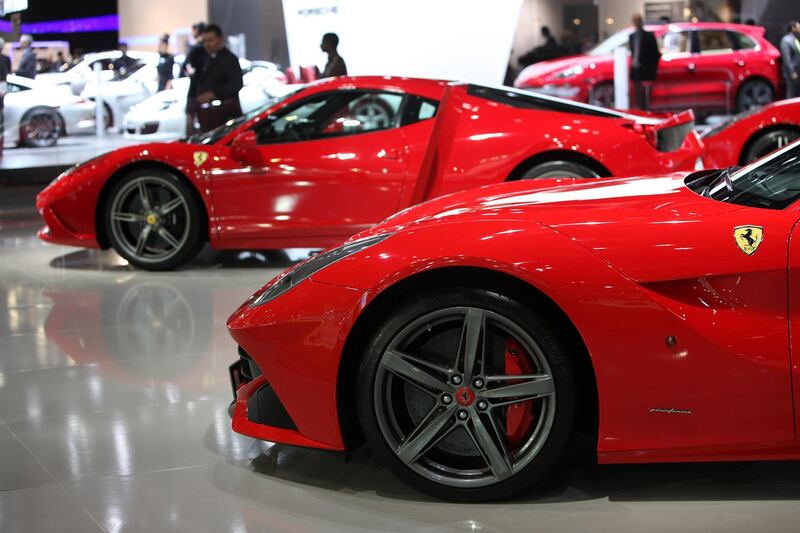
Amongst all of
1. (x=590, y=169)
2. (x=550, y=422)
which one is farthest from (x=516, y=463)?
(x=590, y=169)

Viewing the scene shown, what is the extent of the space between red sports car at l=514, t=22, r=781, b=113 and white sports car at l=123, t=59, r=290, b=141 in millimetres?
3020

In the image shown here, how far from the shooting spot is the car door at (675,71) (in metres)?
13.4

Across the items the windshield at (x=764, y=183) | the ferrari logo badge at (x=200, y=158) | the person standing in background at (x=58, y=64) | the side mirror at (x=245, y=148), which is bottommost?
the ferrari logo badge at (x=200, y=158)

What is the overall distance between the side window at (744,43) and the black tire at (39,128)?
27.9 feet

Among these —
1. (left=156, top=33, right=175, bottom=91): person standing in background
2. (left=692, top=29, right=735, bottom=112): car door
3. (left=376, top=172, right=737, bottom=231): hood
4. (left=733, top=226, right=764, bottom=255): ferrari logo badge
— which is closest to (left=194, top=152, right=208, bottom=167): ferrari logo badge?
(left=376, top=172, right=737, bottom=231): hood

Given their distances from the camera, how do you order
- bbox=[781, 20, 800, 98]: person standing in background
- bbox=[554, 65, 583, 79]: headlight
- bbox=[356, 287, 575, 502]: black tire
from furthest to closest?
bbox=[554, 65, 583, 79]: headlight
bbox=[781, 20, 800, 98]: person standing in background
bbox=[356, 287, 575, 502]: black tire

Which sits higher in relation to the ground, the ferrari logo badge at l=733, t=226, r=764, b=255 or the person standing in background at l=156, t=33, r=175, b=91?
the person standing in background at l=156, t=33, r=175, b=91

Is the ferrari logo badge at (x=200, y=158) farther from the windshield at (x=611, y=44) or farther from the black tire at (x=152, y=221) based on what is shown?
the windshield at (x=611, y=44)

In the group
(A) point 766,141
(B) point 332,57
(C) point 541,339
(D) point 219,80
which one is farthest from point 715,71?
(C) point 541,339

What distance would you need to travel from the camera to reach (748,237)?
2.91 metres

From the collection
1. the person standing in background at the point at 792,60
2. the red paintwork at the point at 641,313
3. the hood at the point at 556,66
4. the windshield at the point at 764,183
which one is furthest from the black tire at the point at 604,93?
the red paintwork at the point at 641,313

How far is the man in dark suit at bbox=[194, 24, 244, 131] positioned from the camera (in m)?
9.97

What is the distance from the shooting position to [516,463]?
3.08 metres

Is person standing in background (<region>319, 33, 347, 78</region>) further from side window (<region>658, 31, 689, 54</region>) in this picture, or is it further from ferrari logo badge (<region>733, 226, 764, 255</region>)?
ferrari logo badge (<region>733, 226, 764, 255</region>)
